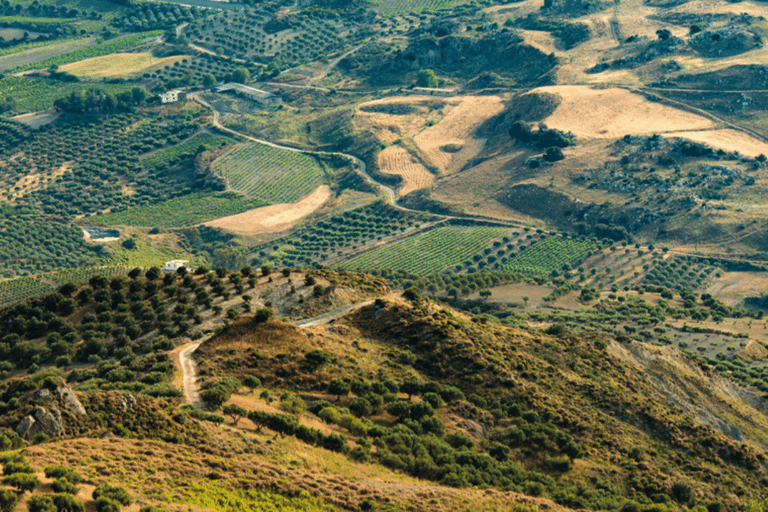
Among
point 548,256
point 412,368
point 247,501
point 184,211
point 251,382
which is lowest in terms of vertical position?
point 548,256

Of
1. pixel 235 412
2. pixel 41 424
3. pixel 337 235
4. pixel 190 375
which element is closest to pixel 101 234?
pixel 337 235

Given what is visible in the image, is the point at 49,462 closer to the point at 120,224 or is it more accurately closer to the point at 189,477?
the point at 189,477

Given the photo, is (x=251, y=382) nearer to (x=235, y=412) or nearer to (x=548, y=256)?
(x=235, y=412)

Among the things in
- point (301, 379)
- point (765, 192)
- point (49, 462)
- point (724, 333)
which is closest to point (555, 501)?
point (301, 379)

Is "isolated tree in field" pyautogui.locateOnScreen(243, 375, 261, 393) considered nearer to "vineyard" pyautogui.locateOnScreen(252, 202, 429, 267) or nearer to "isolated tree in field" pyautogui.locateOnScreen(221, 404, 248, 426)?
"isolated tree in field" pyautogui.locateOnScreen(221, 404, 248, 426)

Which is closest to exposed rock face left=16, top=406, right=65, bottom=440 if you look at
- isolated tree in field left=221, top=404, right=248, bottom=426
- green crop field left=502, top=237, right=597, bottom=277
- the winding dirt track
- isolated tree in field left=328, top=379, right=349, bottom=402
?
the winding dirt track

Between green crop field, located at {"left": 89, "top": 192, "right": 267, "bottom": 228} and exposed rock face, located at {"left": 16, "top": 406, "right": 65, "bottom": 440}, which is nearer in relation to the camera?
→ exposed rock face, located at {"left": 16, "top": 406, "right": 65, "bottom": 440}
